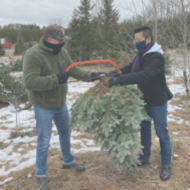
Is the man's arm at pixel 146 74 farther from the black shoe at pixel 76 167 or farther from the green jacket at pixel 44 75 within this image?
the black shoe at pixel 76 167

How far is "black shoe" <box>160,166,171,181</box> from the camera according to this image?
2689 millimetres

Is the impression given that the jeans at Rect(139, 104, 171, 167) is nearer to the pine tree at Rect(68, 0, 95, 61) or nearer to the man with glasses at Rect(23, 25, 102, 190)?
the man with glasses at Rect(23, 25, 102, 190)

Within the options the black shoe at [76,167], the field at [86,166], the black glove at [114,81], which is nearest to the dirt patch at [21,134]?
the field at [86,166]

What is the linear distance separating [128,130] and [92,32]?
47.1 feet

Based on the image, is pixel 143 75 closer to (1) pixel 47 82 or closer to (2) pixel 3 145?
(1) pixel 47 82

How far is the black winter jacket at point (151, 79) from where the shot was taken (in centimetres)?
228

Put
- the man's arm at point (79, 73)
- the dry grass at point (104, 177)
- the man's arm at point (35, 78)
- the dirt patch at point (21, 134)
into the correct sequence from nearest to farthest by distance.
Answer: the man's arm at point (35, 78)
the dry grass at point (104, 177)
the man's arm at point (79, 73)
the dirt patch at point (21, 134)

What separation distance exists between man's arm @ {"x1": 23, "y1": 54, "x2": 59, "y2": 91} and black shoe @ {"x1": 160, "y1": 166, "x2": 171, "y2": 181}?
6.72 ft

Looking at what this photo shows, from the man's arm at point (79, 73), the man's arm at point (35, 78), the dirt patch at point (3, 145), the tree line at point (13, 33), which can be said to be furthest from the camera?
the tree line at point (13, 33)

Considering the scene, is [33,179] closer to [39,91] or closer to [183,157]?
[39,91]

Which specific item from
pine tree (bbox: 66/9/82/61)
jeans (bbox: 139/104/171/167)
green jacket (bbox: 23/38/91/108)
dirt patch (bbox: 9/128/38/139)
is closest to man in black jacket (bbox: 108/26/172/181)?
jeans (bbox: 139/104/171/167)

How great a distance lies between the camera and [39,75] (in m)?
2.39

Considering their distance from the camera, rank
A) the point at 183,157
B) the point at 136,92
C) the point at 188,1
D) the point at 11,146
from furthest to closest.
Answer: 1. the point at 188,1
2. the point at 11,146
3. the point at 183,157
4. the point at 136,92

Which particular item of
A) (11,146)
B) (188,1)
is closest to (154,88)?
(11,146)
